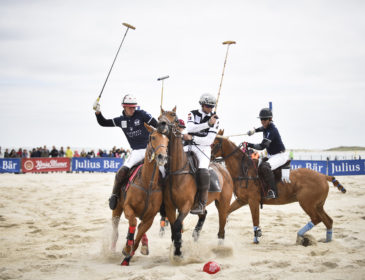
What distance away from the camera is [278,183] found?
29.3 ft

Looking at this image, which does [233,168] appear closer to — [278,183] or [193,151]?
[278,183]

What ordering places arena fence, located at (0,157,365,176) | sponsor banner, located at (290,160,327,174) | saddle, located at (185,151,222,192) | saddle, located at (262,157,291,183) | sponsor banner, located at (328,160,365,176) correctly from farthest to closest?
sponsor banner, located at (328,160,365,176), sponsor banner, located at (290,160,327,174), arena fence, located at (0,157,365,176), saddle, located at (262,157,291,183), saddle, located at (185,151,222,192)

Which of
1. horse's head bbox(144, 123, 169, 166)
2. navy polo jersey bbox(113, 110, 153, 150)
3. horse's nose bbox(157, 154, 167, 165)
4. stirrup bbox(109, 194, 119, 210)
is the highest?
navy polo jersey bbox(113, 110, 153, 150)

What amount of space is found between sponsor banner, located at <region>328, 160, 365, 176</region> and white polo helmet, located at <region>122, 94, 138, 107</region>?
21.1m

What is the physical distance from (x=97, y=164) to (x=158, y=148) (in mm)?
22761

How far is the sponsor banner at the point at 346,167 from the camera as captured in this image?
2527cm

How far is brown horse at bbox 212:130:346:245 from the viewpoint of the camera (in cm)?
861

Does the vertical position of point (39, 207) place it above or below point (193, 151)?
below

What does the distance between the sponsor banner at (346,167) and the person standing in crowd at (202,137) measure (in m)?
19.9

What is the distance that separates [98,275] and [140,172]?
70.4 inches

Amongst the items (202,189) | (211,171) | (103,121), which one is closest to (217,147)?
(211,171)

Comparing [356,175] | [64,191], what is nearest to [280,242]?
[64,191]

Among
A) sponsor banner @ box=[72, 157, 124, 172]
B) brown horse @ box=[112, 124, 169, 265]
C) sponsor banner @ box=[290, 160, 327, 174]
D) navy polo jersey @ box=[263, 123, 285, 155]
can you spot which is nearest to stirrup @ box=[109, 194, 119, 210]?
brown horse @ box=[112, 124, 169, 265]

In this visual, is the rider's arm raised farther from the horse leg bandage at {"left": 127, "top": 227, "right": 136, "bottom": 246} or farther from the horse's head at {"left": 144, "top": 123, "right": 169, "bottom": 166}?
the horse leg bandage at {"left": 127, "top": 227, "right": 136, "bottom": 246}
